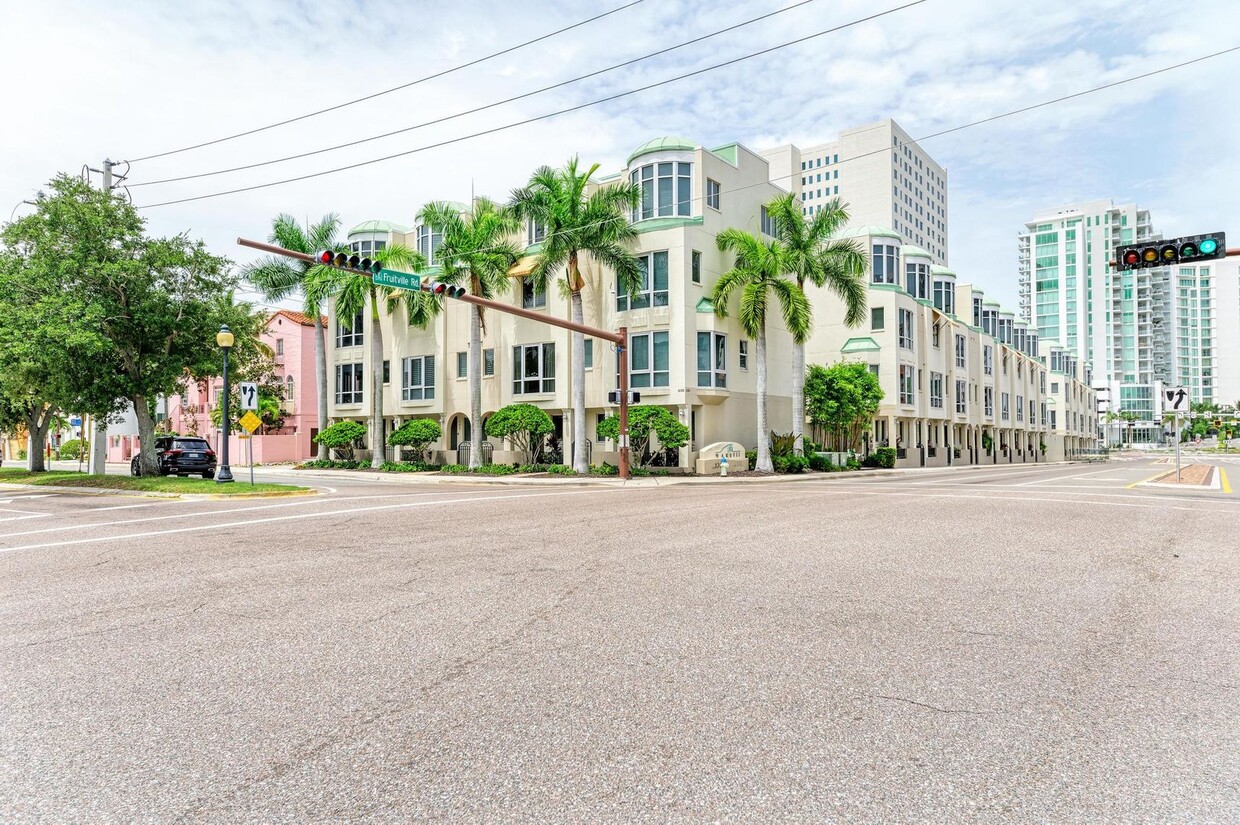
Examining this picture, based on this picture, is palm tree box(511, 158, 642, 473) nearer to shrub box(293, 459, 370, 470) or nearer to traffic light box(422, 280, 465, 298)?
traffic light box(422, 280, 465, 298)

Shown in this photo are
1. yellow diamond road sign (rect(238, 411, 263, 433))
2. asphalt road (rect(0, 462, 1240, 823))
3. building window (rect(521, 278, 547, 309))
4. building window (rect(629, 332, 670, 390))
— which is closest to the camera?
asphalt road (rect(0, 462, 1240, 823))

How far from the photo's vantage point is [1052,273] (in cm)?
16588

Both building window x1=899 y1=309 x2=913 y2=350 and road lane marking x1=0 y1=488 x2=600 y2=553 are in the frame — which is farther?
building window x1=899 y1=309 x2=913 y2=350

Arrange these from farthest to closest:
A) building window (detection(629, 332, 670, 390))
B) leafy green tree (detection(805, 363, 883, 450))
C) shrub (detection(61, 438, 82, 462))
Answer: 1. shrub (detection(61, 438, 82, 462))
2. leafy green tree (detection(805, 363, 883, 450))
3. building window (detection(629, 332, 670, 390))

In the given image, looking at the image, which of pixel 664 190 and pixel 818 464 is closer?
pixel 664 190

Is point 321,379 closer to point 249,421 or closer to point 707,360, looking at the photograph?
point 249,421

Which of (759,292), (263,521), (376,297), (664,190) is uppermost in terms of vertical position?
(664,190)

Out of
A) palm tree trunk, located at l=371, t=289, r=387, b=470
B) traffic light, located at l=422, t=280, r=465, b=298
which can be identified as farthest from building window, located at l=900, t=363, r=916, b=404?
traffic light, located at l=422, t=280, r=465, b=298

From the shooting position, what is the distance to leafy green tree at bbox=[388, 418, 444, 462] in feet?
128

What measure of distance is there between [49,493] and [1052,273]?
183 meters

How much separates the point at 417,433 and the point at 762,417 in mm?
17529

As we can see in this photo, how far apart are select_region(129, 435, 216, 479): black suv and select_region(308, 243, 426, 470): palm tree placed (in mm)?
9423

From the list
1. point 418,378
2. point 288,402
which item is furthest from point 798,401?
point 288,402

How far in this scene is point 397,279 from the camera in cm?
1908
